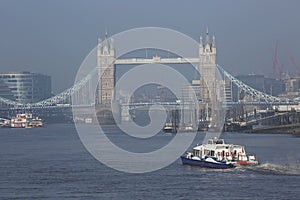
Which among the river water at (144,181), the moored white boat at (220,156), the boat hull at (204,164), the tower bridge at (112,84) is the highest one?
the tower bridge at (112,84)

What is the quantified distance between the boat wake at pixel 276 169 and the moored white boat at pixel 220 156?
0.79m

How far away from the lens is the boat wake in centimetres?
3309

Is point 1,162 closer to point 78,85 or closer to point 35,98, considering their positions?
point 78,85

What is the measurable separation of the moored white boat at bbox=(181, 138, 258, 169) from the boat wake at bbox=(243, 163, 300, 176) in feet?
2.59

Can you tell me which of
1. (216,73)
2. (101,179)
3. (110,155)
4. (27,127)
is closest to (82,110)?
(27,127)

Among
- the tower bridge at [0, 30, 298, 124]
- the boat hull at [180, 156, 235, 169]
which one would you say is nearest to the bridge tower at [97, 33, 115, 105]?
the tower bridge at [0, 30, 298, 124]

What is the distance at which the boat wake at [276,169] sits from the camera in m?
33.1

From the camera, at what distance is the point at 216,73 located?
442ft

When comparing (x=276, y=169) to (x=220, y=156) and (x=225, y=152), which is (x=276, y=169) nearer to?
(x=225, y=152)

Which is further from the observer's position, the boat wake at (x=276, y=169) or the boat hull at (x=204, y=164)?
the boat hull at (x=204, y=164)

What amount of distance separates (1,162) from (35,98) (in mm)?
111882

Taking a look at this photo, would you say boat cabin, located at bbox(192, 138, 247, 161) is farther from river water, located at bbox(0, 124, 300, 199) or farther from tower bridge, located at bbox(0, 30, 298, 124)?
tower bridge, located at bbox(0, 30, 298, 124)

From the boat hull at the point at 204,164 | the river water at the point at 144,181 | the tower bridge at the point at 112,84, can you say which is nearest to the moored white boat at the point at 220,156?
the boat hull at the point at 204,164

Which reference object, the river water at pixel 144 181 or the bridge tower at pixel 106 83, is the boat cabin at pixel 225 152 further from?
the bridge tower at pixel 106 83
